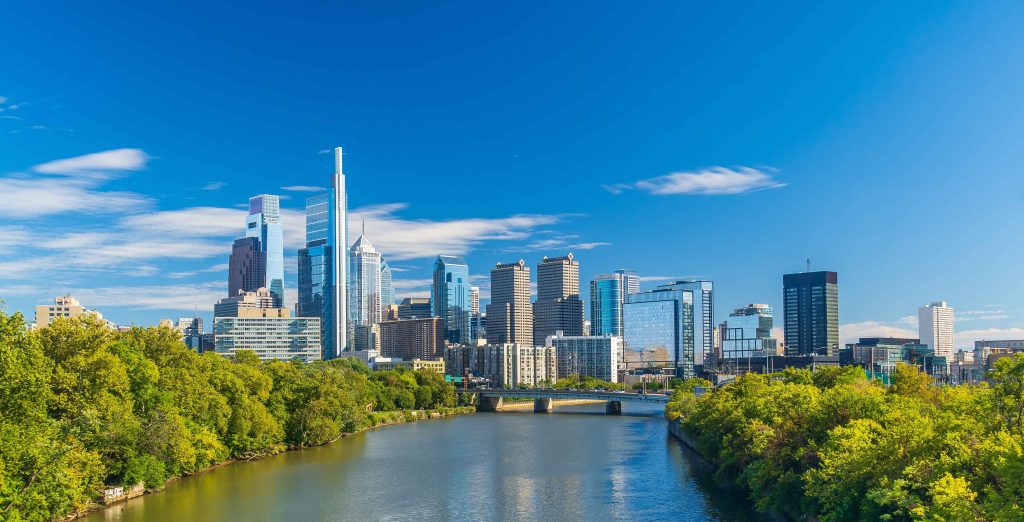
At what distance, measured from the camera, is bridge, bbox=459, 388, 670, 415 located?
445 feet

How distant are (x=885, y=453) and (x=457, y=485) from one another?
32.0m

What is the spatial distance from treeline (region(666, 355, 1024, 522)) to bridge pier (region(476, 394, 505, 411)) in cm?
9762

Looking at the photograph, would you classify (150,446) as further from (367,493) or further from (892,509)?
(892,509)

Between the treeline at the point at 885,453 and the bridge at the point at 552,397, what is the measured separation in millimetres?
81007

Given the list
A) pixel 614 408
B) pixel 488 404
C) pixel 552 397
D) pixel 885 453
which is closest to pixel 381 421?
pixel 614 408

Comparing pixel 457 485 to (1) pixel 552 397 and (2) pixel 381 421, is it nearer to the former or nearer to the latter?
(2) pixel 381 421

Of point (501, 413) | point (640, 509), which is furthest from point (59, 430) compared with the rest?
point (501, 413)

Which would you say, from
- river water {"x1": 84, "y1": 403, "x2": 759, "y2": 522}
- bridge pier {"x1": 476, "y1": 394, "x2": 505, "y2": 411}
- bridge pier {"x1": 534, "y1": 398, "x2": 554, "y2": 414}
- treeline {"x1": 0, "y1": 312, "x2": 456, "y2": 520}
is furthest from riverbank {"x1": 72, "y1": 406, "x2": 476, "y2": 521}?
bridge pier {"x1": 534, "y1": 398, "x2": 554, "y2": 414}

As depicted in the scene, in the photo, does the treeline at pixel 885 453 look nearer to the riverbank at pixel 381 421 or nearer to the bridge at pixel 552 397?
the riverbank at pixel 381 421

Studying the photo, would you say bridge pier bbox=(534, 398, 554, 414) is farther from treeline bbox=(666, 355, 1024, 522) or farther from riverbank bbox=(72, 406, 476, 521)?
treeline bbox=(666, 355, 1024, 522)

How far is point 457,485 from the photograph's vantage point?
189ft

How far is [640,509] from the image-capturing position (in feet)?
158

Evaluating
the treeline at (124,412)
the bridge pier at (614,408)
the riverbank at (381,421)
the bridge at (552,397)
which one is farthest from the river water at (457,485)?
the bridge at (552,397)

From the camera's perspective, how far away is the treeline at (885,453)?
80.5 ft
